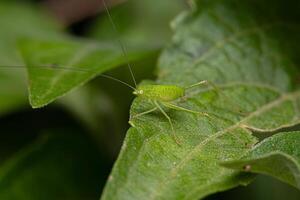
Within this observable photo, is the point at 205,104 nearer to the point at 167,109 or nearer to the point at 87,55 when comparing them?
the point at 167,109

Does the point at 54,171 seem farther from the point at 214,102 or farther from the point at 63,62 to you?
the point at 214,102

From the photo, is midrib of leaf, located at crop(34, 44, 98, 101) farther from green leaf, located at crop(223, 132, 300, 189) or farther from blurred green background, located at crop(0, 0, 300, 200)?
green leaf, located at crop(223, 132, 300, 189)

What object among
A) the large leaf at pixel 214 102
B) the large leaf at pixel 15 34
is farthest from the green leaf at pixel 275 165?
the large leaf at pixel 15 34

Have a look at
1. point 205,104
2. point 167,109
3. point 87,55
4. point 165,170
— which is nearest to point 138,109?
point 167,109

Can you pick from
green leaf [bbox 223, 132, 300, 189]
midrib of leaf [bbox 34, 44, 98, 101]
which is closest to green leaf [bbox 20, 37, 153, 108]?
midrib of leaf [bbox 34, 44, 98, 101]

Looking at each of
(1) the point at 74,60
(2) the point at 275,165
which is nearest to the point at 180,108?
(2) the point at 275,165

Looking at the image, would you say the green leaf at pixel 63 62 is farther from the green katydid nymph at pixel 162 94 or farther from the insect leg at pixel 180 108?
the insect leg at pixel 180 108
